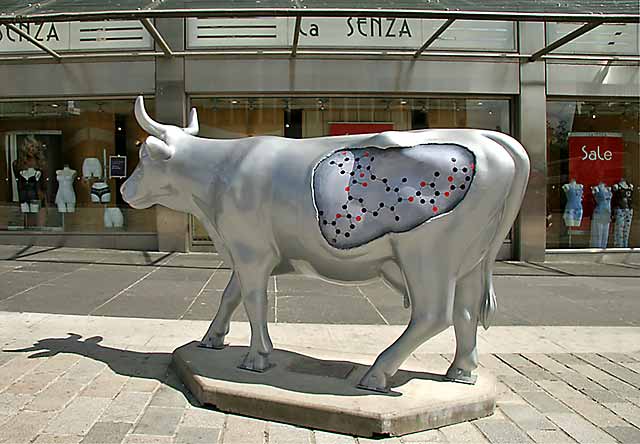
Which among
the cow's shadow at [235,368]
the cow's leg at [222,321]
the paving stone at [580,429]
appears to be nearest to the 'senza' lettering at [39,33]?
the cow's shadow at [235,368]

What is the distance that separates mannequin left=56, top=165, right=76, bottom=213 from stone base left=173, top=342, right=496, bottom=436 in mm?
10271

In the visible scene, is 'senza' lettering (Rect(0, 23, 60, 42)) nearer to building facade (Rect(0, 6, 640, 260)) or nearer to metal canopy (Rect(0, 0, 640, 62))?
building facade (Rect(0, 6, 640, 260))

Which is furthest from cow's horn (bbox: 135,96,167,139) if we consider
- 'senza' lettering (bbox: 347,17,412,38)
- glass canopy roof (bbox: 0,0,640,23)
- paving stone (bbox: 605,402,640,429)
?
'senza' lettering (bbox: 347,17,412,38)

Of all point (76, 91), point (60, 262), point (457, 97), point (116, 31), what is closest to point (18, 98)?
point (76, 91)

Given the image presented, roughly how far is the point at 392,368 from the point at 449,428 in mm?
466

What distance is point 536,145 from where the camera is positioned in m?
12.1

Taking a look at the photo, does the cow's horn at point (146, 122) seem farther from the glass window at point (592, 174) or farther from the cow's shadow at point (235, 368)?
the glass window at point (592, 174)

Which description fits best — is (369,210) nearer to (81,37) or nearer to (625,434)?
(625,434)

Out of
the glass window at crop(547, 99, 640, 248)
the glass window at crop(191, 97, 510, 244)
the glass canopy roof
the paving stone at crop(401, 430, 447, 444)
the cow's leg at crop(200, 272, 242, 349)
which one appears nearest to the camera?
the paving stone at crop(401, 430, 447, 444)

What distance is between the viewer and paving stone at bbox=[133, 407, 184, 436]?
3264 mm

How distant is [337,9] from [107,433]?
6886 mm

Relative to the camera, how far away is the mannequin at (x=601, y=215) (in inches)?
507

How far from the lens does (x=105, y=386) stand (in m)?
3.96

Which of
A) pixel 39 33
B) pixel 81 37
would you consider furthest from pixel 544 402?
pixel 39 33
